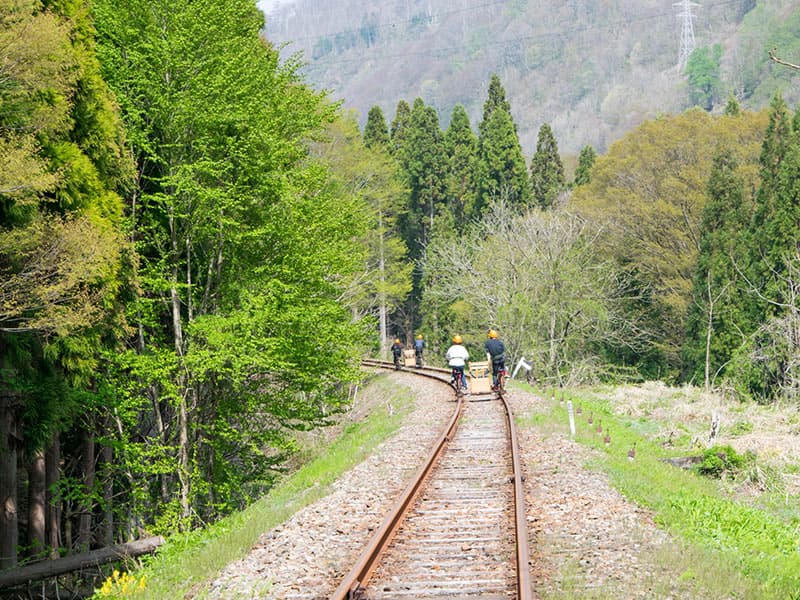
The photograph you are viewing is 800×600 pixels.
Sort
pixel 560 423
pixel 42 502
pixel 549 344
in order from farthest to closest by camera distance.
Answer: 1. pixel 549 344
2. pixel 560 423
3. pixel 42 502

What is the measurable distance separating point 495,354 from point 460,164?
4813cm

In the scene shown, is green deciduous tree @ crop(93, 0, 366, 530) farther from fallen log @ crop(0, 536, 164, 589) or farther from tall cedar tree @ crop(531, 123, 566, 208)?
tall cedar tree @ crop(531, 123, 566, 208)

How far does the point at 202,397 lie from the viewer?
769 inches

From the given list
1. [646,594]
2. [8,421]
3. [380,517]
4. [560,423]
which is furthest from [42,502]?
[646,594]

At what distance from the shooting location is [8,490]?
43.9 ft

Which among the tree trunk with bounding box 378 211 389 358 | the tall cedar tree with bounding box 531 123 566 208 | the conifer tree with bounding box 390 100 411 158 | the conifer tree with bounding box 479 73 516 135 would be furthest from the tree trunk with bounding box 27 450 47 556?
the conifer tree with bounding box 390 100 411 158

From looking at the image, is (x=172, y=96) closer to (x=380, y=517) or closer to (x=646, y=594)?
(x=380, y=517)

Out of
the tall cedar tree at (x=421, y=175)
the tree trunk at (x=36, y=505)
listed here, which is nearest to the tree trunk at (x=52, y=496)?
the tree trunk at (x=36, y=505)

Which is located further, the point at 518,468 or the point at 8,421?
the point at 8,421

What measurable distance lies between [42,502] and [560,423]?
10.6 meters

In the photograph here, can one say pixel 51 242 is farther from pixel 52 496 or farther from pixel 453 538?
pixel 453 538

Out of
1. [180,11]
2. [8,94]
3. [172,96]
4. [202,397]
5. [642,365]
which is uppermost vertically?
[180,11]

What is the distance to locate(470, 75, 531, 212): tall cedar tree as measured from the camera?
6109 cm

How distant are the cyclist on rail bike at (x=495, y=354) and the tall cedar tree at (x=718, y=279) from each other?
1767 cm
